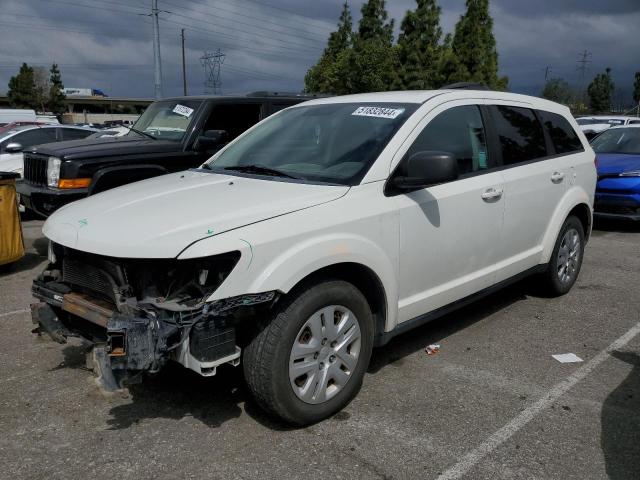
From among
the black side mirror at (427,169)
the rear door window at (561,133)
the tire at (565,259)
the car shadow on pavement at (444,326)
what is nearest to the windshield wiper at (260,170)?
the black side mirror at (427,169)

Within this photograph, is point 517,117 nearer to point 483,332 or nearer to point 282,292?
point 483,332

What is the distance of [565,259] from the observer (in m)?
5.63

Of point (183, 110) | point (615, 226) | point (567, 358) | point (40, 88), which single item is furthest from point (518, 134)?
Answer: point (40, 88)

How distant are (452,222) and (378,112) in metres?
0.90

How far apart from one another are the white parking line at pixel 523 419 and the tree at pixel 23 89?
254 ft

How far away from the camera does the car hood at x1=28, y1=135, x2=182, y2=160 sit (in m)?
6.57

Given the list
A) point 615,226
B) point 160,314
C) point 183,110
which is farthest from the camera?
point 615,226

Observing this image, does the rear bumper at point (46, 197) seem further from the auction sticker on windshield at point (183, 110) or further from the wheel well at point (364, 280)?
the wheel well at point (364, 280)

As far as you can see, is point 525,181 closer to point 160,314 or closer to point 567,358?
point 567,358

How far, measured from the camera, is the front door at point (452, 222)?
3768 millimetres

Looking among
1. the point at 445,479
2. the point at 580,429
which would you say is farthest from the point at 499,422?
the point at 445,479

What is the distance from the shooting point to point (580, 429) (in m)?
3.35

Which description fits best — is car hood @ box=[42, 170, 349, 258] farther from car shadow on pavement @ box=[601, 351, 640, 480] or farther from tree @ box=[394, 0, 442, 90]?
tree @ box=[394, 0, 442, 90]

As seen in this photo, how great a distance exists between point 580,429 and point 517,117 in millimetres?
2628
